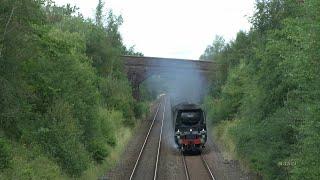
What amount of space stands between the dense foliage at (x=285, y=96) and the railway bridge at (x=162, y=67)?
3529 centimetres

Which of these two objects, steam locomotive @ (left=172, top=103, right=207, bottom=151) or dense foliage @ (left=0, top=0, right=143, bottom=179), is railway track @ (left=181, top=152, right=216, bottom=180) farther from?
dense foliage @ (left=0, top=0, right=143, bottom=179)

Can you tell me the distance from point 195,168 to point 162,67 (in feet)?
119

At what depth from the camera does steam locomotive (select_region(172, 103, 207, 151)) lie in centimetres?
3397

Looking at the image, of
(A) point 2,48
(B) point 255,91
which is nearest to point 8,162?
(A) point 2,48

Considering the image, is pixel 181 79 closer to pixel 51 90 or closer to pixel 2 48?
pixel 51 90

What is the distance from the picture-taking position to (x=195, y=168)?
2928cm

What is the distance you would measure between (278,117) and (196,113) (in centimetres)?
1426

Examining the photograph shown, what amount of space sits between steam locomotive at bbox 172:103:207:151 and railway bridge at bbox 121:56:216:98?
29.5m

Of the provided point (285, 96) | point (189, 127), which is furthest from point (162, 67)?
point (285, 96)

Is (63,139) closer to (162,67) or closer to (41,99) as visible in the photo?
(41,99)

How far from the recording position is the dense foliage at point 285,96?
14.4 meters

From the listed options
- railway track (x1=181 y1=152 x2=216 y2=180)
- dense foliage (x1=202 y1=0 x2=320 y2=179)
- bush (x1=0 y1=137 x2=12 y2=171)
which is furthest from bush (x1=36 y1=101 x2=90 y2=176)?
dense foliage (x1=202 y1=0 x2=320 y2=179)

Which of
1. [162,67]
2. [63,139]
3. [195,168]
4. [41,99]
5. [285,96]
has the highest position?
[162,67]

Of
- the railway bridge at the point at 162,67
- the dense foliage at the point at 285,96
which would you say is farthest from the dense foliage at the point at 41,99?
the railway bridge at the point at 162,67
